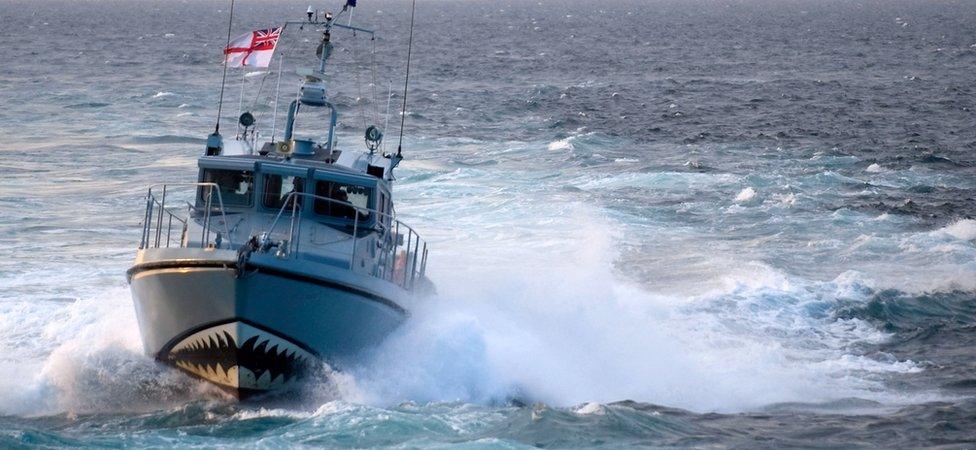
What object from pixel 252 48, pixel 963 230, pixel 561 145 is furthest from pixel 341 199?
pixel 561 145

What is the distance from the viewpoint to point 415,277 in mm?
17234

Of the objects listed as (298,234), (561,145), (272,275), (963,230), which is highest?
(561,145)

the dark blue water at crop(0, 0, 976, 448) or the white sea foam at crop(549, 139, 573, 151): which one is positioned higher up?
the white sea foam at crop(549, 139, 573, 151)

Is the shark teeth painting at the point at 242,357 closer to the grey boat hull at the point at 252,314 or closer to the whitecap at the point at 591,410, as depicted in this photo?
the grey boat hull at the point at 252,314

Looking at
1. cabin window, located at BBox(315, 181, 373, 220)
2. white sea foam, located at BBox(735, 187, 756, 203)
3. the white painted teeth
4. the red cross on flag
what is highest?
the red cross on flag

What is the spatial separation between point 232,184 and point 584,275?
7.98 metres

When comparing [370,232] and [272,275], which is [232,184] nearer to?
[370,232]

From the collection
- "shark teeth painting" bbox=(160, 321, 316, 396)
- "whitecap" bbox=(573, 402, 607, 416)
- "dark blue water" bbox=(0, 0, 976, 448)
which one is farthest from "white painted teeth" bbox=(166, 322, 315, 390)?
"whitecap" bbox=(573, 402, 607, 416)

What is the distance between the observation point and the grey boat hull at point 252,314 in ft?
45.5

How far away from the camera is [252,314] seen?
14.0 metres

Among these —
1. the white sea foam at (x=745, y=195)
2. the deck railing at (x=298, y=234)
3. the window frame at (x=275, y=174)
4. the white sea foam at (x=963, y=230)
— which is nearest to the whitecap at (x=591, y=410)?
the deck railing at (x=298, y=234)

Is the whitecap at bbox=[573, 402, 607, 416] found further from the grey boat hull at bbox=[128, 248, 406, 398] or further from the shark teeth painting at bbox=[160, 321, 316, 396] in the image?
the shark teeth painting at bbox=[160, 321, 316, 396]

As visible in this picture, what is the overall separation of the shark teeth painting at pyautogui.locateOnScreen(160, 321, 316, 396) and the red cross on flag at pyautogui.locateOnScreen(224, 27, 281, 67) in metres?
3.74

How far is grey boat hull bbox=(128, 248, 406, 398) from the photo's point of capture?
13859 millimetres
